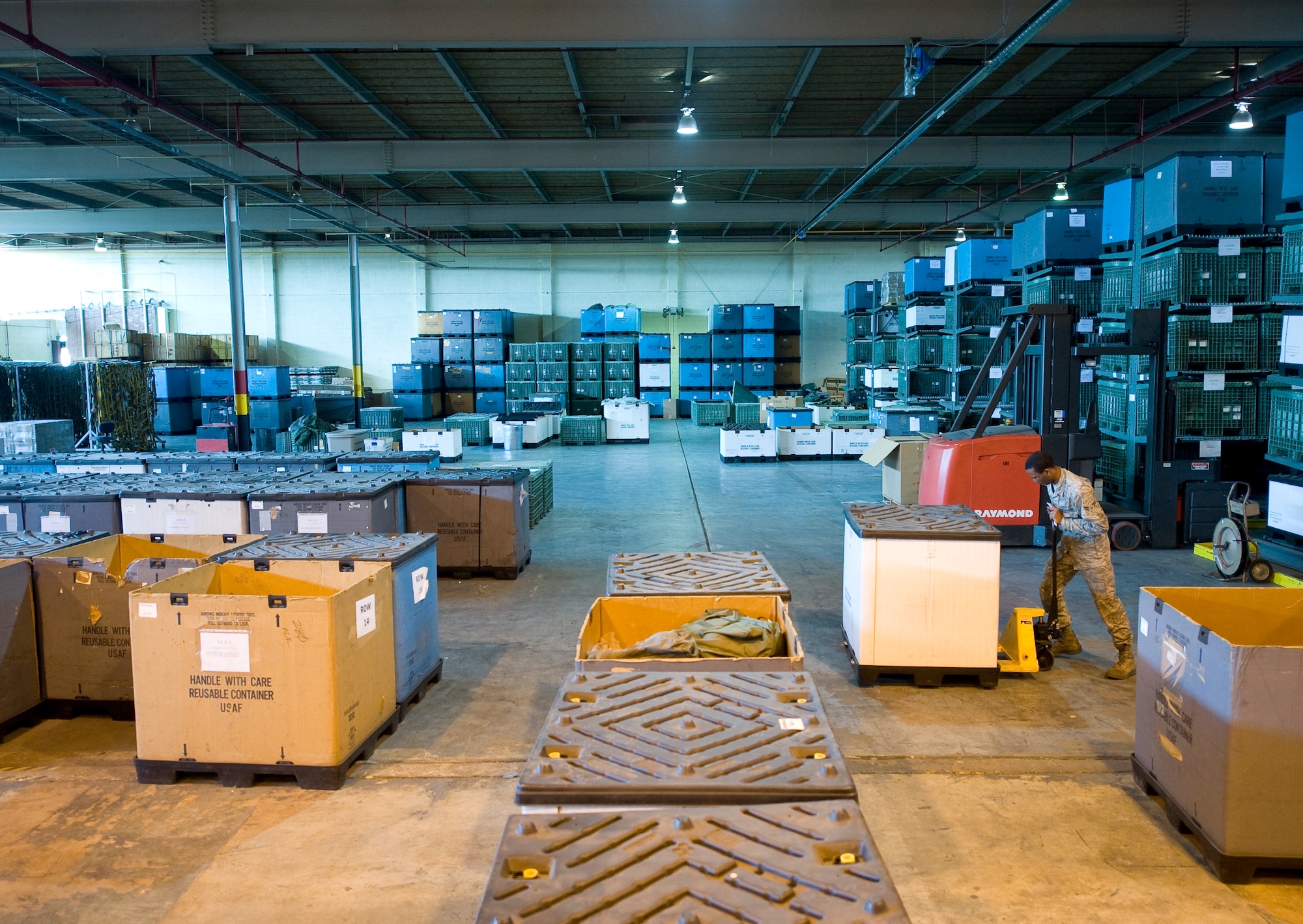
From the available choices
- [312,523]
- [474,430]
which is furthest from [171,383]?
[312,523]

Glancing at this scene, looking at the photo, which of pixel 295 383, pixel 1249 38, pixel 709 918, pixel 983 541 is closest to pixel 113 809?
pixel 709 918

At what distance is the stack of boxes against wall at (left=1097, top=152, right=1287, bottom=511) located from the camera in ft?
28.7

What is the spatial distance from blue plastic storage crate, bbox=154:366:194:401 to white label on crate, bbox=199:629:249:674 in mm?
18875

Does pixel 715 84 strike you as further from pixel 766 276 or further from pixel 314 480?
pixel 766 276

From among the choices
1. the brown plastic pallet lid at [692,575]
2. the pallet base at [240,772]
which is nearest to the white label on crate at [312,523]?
the pallet base at [240,772]

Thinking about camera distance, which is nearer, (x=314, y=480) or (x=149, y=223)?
(x=314, y=480)

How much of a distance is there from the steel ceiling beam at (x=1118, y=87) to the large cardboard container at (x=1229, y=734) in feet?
37.7

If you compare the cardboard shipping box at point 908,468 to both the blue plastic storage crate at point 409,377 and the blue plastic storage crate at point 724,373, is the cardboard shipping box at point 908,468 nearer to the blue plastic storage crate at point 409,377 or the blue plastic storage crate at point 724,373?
the blue plastic storage crate at point 724,373

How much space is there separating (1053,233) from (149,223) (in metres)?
19.9

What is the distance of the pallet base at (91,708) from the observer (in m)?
4.82

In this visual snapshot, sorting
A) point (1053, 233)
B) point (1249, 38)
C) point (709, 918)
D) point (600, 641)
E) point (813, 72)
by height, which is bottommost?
point (600, 641)

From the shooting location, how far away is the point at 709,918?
151 cm

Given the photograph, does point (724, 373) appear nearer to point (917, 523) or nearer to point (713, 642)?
point (917, 523)

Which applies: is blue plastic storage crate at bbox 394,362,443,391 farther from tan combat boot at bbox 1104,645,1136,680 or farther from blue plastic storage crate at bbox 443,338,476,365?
tan combat boot at bbox 1104,645,1136,680
